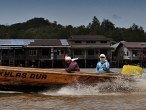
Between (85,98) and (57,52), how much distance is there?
4851cm

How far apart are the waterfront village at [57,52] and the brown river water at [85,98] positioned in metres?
45.9

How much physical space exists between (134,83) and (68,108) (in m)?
3.38

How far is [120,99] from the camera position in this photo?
11.7 metres

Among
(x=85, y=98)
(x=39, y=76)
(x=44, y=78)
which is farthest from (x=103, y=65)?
(x=39, y=76)

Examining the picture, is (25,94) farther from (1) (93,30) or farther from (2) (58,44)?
A: (1) (93,30)

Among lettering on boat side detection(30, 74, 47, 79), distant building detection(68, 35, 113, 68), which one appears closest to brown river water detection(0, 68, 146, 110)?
lettering on boat side detection(30, 74, 47, 79)

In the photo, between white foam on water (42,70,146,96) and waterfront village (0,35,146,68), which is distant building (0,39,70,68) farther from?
white foam on water (42,70,146,96)

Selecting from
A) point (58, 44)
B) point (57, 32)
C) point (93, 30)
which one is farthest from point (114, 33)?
point (58, 44)

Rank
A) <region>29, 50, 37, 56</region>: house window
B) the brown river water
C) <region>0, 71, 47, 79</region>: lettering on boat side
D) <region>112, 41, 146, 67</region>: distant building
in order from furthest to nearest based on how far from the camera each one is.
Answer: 1. <region>112, 41, 146, 67</region>: distant building
2. <region>29, 50, 37, 56</region>: house window
3. <region>0, 71, 47, 79</region>: lettering on boat side
4. the brown river water

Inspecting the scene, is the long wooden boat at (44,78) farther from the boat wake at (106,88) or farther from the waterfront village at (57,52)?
the waterfront village at (57,52)

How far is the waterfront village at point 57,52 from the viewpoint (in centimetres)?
5928

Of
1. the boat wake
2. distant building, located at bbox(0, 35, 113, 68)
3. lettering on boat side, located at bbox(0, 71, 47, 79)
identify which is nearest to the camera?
lettering on boat side, located at bbox(0, 71, 47, 79)

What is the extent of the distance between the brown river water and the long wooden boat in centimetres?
22

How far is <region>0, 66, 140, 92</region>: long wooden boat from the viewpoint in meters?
12.5
